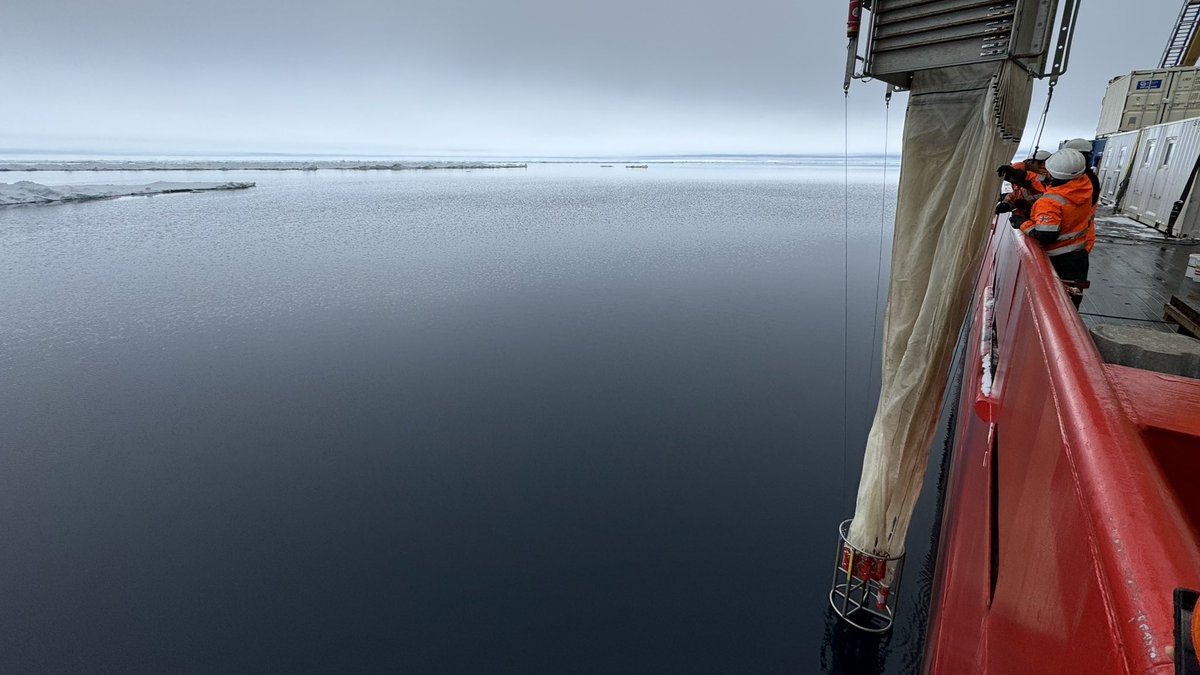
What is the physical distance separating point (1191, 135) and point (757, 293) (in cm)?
874

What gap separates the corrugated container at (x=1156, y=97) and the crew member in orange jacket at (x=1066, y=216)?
64.2 ft

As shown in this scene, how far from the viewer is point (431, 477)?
297 inches

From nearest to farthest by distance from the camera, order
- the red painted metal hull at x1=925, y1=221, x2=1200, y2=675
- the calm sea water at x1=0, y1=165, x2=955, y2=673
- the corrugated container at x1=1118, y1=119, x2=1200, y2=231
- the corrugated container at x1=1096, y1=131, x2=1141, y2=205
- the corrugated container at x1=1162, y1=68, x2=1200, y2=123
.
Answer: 1. the red painted metal hull at x1=925, y1=221, x2=1200, y2=675
2. the calm sea water at x1=0, y1=165, x2=955, y2=673
3. the corrugated container at x1=1118, y1=119, x2=1200, y2=231
4. the corrugated container at x1=1096, y1=131, x2=1141, y2=205
5. the corrugated container at x1=1162, y1=68, x2=1200, y2=123

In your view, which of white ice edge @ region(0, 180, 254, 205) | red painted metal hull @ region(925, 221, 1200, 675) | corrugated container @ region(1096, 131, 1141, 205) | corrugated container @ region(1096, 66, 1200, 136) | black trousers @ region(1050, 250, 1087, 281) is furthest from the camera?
white ice edge @ region(0, 180, 254, 205)

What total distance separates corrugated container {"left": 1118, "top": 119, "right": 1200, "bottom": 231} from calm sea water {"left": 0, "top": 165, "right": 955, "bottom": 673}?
206 inches

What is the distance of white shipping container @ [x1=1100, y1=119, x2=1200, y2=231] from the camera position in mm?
8500

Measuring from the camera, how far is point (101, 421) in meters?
8.59

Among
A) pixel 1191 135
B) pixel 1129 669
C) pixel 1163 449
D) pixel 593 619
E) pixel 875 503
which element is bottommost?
pixel 593 619

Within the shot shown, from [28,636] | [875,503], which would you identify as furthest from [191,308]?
[875,503]

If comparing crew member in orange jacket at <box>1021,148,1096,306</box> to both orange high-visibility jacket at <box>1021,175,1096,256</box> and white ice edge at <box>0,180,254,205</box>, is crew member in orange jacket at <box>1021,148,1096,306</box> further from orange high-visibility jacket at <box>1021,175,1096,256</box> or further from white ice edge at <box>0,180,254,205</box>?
white ice edge at <box>0,180,254,205</box>

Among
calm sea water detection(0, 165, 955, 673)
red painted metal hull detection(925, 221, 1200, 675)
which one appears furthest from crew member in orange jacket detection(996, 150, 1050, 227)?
calm sea water detection(0, 165, 955, 673)

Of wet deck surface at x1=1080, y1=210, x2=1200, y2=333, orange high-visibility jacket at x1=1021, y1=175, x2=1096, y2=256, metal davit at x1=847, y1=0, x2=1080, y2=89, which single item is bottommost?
wet deck surface at x1=1080, y1=210, x2=1200, y2=333

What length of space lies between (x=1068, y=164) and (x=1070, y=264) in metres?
1.00

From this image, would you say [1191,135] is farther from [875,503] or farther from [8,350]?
[8,350]
